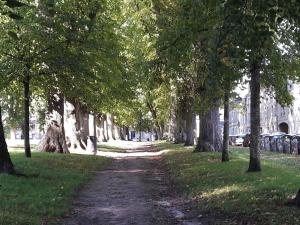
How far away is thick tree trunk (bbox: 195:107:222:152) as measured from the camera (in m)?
28.8

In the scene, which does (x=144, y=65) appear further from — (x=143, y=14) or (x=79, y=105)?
(x=79, y=105)

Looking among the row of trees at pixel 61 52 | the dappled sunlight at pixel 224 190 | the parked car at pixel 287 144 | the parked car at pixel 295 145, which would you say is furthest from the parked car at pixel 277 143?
the dappled sunlight at pixel 224 190

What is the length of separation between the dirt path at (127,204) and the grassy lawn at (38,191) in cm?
39

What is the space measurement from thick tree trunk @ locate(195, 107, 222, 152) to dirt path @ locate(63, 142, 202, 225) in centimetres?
913

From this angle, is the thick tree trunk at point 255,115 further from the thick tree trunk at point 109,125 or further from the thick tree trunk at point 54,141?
the thick tree trunk at point 109,125

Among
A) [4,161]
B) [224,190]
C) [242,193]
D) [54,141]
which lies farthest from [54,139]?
[242,193]

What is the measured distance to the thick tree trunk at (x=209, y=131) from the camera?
28828 millimetres

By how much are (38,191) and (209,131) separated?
642 inches

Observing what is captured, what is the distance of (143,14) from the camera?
1109 inches

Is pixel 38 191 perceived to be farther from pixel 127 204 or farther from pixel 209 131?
pixel 209 131

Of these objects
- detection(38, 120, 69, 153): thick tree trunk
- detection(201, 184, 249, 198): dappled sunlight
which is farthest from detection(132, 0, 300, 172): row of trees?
detection(38, 120, 69, 153): thick tree trunk

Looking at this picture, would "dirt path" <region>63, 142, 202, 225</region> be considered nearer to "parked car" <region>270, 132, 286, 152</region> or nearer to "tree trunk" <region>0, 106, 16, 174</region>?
"tree trunk" <region>0, 106, 16, 174</region>

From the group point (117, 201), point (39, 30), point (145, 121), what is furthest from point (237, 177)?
point (145, 121)

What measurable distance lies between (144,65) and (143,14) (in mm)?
10236
